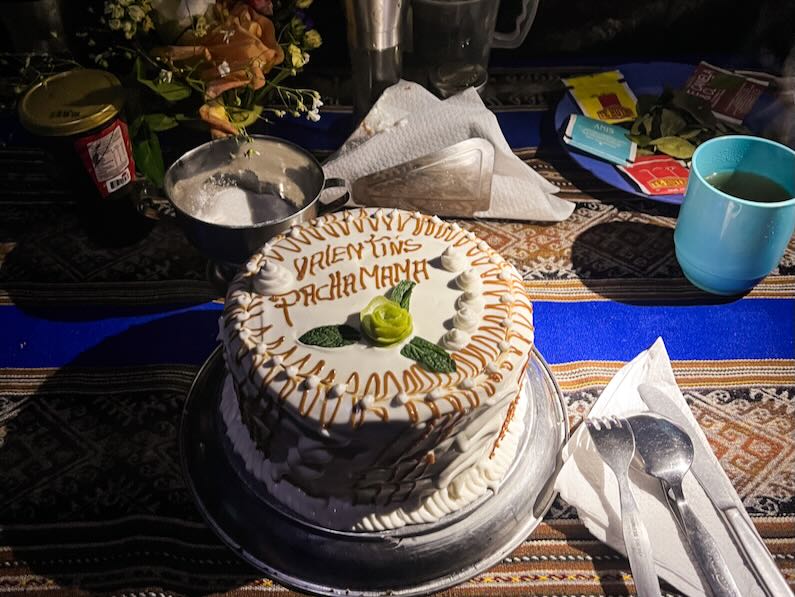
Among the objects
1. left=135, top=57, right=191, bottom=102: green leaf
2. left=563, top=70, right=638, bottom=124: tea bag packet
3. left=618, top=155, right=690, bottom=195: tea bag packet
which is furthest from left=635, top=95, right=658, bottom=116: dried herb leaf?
left=135, top=57, right=191, bottom=102: green leaf

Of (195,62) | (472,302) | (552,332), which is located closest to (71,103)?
(195,62)

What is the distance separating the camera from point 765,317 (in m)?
1.16

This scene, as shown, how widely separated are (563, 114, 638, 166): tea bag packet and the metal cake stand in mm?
658

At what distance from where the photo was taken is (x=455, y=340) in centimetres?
80

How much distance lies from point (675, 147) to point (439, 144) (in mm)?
477

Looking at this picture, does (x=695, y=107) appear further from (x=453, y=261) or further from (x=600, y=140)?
(x=453, y=261)

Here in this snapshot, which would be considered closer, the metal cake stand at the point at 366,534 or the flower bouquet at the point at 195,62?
the metal cake stand at the point at 366,534

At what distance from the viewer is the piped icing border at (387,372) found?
75 centimetres

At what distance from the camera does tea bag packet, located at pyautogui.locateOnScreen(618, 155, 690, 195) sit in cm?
130

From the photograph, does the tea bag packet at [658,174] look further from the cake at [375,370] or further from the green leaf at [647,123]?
the cake at [375,370]

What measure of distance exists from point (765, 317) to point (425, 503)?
2.27 ft

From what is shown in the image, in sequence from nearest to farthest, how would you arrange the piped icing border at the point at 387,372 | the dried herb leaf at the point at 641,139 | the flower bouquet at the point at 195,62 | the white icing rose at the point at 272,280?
1. the piped icing border at the point at 387,372
2. the white icing rose at the point at 272,280
3. the flower bouquet at the point at 195,62
4. the dried herb leaf at the point at 641,139

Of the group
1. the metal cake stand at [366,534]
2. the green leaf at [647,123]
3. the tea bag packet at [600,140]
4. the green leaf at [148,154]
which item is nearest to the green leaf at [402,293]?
the metal cake stand at [366,534]

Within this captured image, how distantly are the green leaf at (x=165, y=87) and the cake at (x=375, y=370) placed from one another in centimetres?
42
